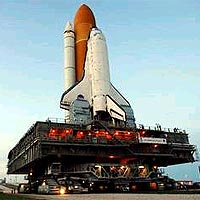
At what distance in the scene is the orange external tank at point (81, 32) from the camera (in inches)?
2810

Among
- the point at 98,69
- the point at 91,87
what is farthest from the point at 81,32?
the point at 91,87

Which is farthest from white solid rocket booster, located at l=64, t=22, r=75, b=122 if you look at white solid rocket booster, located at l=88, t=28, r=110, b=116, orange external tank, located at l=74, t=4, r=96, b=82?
white solid rocket booster, located at l=88, t=28, r=110, b=116

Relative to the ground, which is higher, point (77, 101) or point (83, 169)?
point (77, 101)

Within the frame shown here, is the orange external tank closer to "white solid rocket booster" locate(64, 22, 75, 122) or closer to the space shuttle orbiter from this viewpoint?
the space shuttle orbiter

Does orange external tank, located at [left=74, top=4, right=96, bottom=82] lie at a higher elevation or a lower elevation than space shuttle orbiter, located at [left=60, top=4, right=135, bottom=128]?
higher

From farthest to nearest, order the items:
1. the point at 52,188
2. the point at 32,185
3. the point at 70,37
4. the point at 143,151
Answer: the point at 70,37 → the point at 143,151 → the point at 32,185 → the point at 52,188

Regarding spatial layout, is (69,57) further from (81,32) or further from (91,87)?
(91,87)

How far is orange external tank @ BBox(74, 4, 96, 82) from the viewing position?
7138cm

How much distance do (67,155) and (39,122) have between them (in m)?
7.71

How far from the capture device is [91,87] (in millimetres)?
63938

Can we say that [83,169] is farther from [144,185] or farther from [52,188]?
[52,188]

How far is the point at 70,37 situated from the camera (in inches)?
2886

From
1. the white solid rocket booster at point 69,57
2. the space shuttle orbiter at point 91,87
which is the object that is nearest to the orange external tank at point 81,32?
the space shuttle orbiter at point 91,87

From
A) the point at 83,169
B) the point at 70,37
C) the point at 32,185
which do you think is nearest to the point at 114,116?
the point at 83,169
